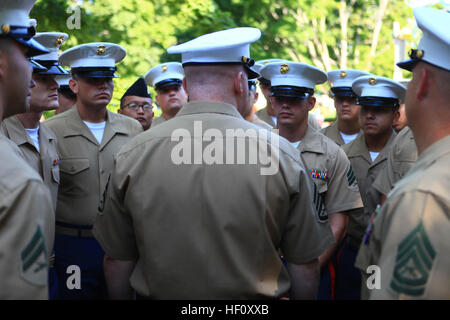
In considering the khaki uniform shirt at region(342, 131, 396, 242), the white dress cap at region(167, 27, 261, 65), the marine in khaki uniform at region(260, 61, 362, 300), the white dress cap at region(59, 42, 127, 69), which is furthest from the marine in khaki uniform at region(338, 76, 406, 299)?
the white dress cap at region(167, 27, 261, 65)

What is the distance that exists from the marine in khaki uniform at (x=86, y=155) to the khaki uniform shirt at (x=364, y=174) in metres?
2.21

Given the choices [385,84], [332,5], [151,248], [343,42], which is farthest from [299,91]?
[343,42]

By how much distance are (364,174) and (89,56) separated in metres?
2.91

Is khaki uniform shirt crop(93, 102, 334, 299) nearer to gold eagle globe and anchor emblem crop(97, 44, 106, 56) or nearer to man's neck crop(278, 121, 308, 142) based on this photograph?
man's neck crop(278, 121, 308, 142)

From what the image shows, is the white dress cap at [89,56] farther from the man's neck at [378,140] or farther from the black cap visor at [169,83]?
the man's neck at [378,140]

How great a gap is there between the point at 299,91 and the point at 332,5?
17.2 m

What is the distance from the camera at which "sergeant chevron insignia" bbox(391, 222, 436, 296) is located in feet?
5.83

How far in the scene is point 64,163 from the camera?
4.69 meters

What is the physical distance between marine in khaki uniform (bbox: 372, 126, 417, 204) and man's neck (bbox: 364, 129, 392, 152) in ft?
2.01

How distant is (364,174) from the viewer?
206 inches

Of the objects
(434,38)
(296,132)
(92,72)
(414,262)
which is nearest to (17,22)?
(434,38)

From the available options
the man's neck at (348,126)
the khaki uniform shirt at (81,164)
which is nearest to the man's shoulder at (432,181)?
the khaki uniform shirt at (81,164)

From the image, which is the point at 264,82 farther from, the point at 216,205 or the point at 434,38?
the point at 434,38
